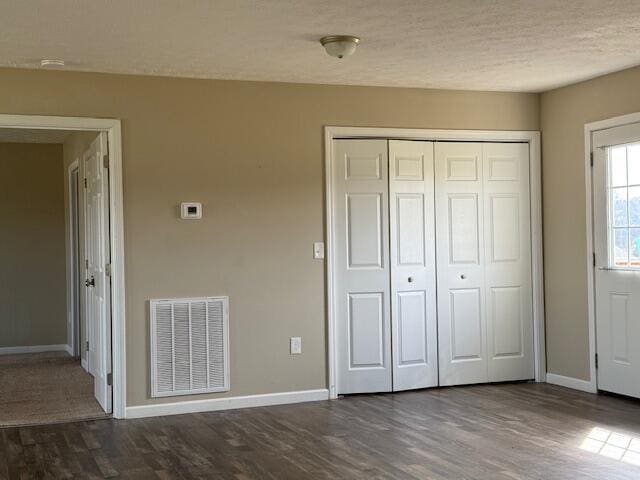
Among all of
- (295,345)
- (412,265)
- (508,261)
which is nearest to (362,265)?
(412,265)

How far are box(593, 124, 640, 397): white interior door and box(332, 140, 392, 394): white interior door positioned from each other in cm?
159

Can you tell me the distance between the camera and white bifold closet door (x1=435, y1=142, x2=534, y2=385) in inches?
250

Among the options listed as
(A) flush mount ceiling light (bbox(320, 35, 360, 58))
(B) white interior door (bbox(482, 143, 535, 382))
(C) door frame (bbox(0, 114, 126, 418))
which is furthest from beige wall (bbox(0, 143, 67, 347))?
(A) flush mount ceiling light (bbox(320, 35, 360, 58))

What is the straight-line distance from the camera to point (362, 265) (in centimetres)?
611

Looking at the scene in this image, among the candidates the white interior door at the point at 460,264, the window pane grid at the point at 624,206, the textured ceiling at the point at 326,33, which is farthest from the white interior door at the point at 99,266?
the window pane grid at the point at 624,206

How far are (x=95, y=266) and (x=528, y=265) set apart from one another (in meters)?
3.49

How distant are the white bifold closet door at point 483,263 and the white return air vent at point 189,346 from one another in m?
1.79

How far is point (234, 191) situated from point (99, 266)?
1.13 m

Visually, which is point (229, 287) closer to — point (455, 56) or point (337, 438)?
point (337, 438)

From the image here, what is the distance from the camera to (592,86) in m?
5.99

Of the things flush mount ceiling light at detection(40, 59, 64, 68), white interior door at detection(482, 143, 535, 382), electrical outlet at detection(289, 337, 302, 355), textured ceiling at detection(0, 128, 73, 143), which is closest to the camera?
flush mount ceiling light at detection(40, 59, 64, 68)

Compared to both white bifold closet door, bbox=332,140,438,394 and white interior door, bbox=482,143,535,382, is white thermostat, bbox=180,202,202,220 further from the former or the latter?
white interior door, bbox=482,143,535,382

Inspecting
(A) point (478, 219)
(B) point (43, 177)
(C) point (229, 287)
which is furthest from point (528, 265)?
(B) point (43, 177)

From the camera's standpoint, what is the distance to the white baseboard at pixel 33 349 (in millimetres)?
8672
